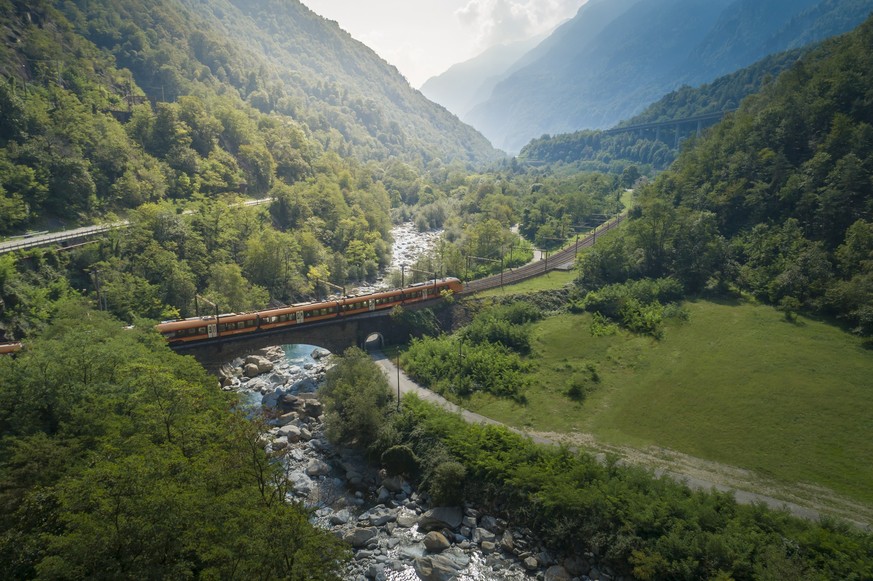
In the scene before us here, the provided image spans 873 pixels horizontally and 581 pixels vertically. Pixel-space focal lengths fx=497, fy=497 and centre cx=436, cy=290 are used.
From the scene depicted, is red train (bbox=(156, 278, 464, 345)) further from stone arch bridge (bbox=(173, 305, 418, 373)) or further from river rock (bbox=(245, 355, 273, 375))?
river rock (bbox=(245, 355, 273, 375))

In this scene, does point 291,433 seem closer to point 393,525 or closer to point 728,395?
point 393,525

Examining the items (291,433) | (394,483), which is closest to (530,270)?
(291,433)

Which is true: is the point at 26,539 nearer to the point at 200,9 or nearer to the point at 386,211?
the point at 386,211

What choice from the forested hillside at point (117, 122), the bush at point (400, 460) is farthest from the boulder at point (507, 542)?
the forested hillside at point (117, 122)

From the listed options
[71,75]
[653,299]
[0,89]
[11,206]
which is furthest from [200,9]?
[653,299]

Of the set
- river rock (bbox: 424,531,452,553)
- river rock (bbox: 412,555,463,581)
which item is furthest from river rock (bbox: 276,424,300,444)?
river rock (bbox: 412,555,463,581)

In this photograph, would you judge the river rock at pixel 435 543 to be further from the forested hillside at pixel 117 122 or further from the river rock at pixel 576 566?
the forested hillside at pixel 117 122
